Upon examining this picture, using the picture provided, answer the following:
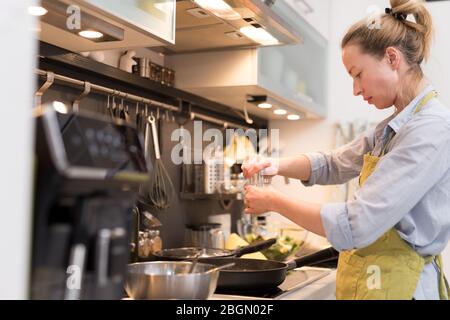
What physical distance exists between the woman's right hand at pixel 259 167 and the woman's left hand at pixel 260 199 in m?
0.15

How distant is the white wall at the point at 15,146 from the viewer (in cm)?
52

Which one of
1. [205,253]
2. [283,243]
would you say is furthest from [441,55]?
[205,253]

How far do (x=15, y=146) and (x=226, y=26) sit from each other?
3.65 feet

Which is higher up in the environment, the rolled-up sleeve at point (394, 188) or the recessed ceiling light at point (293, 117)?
the recessed ceiling light at point (293, 117)

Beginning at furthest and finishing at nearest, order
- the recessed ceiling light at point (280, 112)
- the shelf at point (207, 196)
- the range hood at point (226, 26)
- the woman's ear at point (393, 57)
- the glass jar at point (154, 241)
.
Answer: the recessed ceiling light at point (280, 112), the shelf at point (207, 196), the glass jar at point (154, 241), the range hood at point (226, 26), the woman's ear at point (393, 57)

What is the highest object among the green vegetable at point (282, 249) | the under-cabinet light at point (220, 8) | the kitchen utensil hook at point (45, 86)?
the under-cabinet light at point (220, 8)

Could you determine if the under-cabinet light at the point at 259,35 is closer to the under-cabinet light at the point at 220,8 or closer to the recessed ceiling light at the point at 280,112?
the under-cabinet light at the point at 220,8

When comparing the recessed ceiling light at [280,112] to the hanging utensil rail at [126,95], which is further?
the recessed ceiling light at [280,112]

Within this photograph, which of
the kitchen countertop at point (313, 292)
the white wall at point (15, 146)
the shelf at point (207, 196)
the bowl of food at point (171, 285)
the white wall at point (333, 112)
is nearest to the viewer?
the white wall at point (15, 146)

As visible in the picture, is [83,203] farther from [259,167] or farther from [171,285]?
[259,167]

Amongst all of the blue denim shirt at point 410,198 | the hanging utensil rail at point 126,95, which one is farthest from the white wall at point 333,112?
the blue denim shirt at point 410,198

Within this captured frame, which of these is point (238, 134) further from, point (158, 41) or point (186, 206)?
point (158, 41)

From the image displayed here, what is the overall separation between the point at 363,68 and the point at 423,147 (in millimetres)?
247

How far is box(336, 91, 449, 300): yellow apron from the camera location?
1.10m
